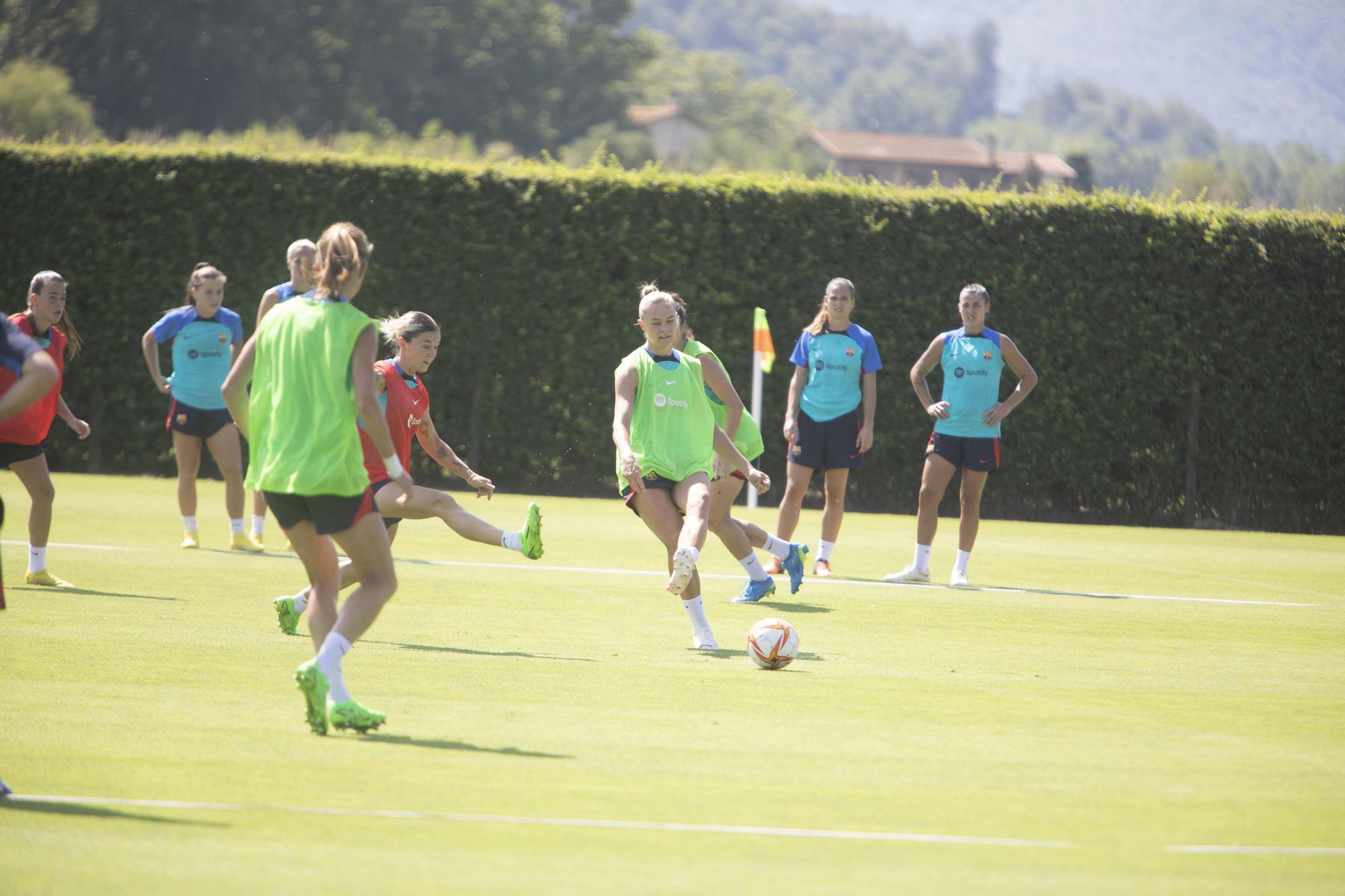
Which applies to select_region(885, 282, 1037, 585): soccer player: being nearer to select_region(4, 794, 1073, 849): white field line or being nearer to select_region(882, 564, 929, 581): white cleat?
select_region(882, 564, 929, 581): white cleat

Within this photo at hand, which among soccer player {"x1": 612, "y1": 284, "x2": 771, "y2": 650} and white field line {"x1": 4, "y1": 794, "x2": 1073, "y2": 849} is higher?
soccer player {"x1": 612, "y1": 284, "x2": 771, "y2": 650}

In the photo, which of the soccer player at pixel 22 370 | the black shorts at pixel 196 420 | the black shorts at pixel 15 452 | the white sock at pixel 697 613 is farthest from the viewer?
the black shorts at pixel 196 420

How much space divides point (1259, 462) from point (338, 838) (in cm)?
1756

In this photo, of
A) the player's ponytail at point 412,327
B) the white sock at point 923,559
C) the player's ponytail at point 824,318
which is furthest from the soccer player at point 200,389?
the white sock at point 923,559

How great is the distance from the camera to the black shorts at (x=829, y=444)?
12.6 meters

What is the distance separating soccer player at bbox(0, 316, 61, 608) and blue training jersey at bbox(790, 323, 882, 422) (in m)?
8.29

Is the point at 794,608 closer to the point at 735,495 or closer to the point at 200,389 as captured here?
the point at 735,495

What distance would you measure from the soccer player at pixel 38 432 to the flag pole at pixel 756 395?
1003 centimetres

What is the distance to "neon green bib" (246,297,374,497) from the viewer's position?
19.1 feet

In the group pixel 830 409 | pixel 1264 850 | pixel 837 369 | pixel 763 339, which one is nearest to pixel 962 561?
pixel 830 409

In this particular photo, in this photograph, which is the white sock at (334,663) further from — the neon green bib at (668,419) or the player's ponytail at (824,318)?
the player's ponytail at (824,318)

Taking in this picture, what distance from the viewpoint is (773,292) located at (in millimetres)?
19797

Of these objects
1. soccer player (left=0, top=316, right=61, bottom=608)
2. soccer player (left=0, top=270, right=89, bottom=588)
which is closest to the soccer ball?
soccer player (left=0, top=316, right=61, bottom=608)

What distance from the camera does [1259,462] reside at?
1961 cm
